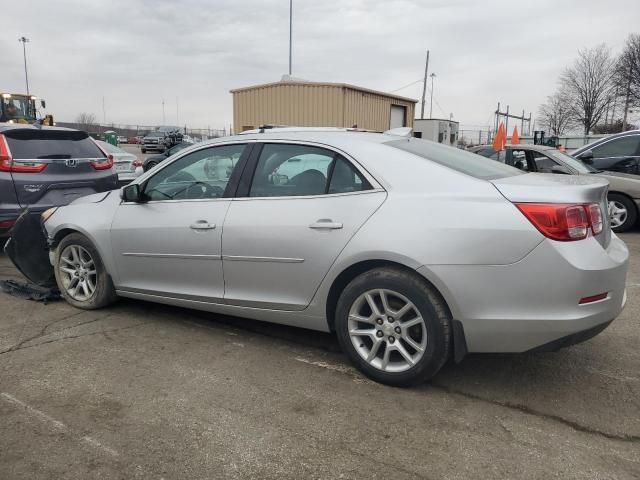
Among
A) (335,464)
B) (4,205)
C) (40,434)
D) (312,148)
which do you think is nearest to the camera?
(335,464)

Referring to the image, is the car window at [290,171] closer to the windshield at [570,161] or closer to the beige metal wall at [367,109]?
the windshield at [570,161]

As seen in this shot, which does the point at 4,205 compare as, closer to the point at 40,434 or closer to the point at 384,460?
the point at 40,434

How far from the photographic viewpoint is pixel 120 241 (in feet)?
14.2

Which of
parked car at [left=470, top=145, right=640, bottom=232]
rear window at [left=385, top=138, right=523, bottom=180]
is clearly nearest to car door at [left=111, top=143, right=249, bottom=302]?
rear window at [left=385, top=138, right=523, bottom=180]

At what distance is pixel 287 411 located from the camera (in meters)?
2.97

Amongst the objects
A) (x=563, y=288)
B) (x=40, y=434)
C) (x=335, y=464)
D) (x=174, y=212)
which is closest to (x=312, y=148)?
(x=174, y=212)

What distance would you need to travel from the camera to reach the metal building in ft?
57.3

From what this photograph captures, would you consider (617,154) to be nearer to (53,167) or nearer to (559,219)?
(559,219)

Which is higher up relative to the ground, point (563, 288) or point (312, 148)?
point (312, 148)

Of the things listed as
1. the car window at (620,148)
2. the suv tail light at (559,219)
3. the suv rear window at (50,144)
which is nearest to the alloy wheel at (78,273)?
the suv rear window at (50,144)

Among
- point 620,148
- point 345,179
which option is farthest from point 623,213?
point 345,179

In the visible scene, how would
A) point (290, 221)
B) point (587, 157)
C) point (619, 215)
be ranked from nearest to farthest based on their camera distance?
1. point (290, 221)
2. point (619, 215)
3. point (587, 157)

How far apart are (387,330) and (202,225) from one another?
59.9 inches

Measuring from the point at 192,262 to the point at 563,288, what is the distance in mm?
2459
